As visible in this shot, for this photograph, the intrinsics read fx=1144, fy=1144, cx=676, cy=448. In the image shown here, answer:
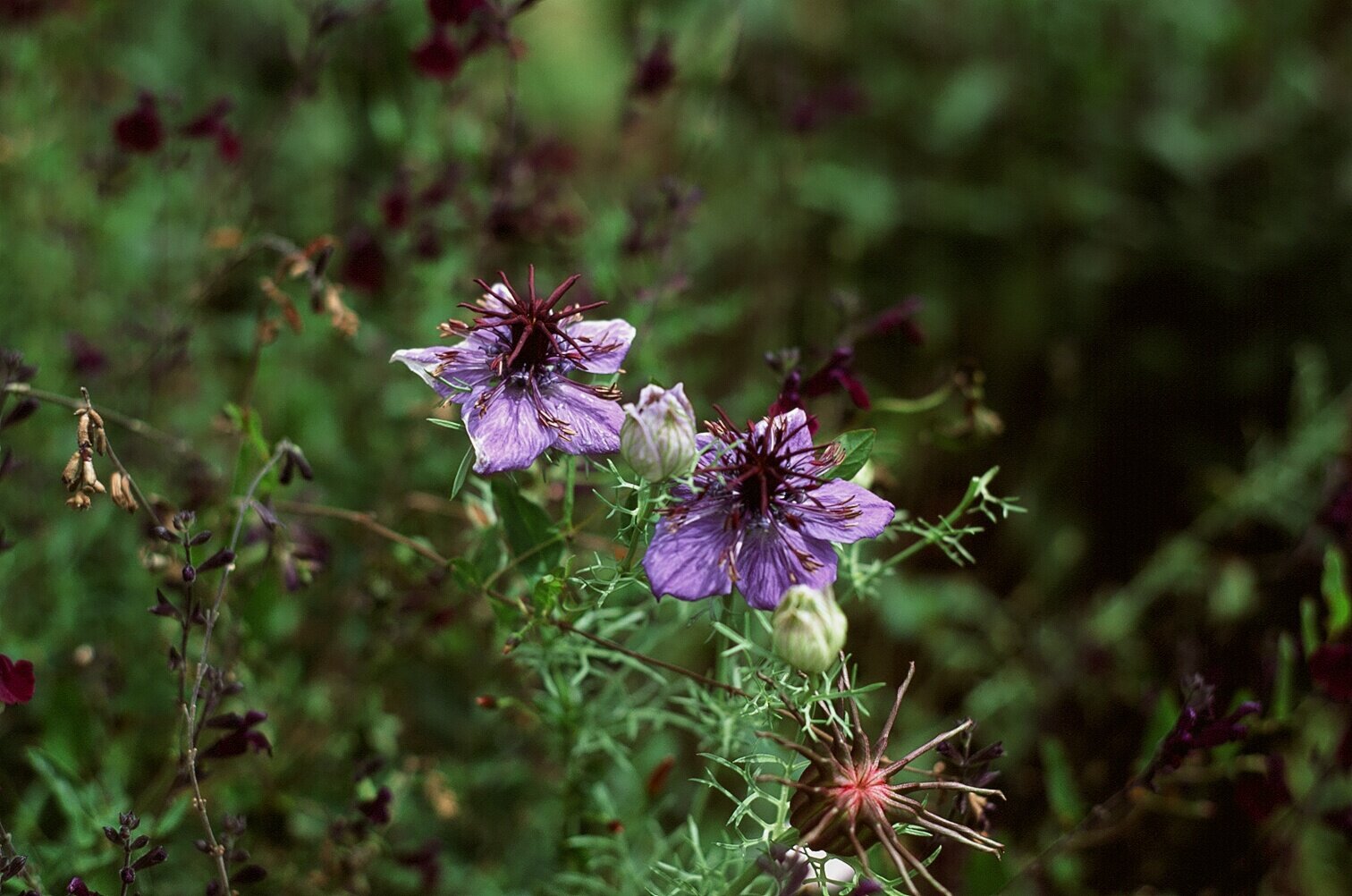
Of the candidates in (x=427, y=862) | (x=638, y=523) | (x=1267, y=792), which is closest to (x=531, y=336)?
(x=638, y=523)

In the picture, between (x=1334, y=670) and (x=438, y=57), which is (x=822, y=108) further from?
(x=1334, y=670)

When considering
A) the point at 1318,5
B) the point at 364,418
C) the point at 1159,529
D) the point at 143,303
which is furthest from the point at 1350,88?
the point at 143,303

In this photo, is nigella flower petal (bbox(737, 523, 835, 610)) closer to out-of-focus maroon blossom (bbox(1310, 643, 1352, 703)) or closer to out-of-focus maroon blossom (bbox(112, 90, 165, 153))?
out-of-focus maroon blossom (bbox(1310, 643, 1352, 703))

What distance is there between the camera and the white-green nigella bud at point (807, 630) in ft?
1.62

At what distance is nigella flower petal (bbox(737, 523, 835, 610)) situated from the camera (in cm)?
55

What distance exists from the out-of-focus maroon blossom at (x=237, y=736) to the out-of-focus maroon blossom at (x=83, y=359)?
1.25 ft

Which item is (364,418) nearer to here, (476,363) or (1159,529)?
(476,363)

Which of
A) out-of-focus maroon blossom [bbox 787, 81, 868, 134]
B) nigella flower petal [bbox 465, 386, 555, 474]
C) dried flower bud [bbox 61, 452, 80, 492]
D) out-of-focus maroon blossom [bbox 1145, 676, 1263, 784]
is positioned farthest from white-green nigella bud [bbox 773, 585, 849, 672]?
out-of-focus maroon blossom [bbox 787, 81, 868, 134]

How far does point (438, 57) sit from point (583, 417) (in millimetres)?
491

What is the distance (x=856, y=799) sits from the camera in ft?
1.72

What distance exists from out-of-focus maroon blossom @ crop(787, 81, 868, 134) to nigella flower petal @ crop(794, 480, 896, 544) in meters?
0.72

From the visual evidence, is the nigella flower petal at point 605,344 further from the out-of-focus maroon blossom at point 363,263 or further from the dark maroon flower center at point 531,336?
the out-of-focus maroon blossom at point 363,263

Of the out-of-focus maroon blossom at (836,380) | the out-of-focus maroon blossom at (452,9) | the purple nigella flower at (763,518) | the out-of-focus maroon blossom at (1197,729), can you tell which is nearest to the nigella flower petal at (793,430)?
the purple nigella flower at (763,518)

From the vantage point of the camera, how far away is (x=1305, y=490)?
122 centimetres
